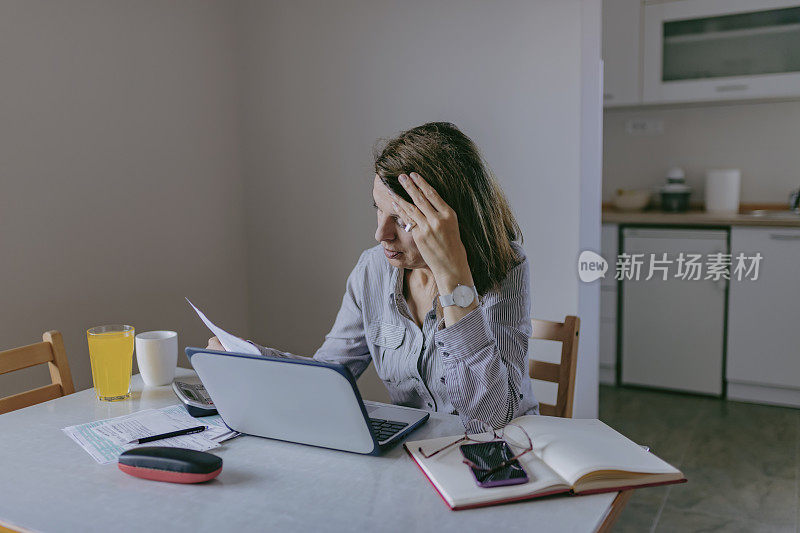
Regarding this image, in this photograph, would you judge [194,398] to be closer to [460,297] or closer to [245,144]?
[460,297]

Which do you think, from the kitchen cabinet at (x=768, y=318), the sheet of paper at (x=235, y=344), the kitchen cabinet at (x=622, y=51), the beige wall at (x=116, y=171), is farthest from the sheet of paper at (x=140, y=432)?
the kitchen cabinet at (x=622, y=51)

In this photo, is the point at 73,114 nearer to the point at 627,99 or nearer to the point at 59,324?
the point at 59,324

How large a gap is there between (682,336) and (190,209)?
2.42 metres

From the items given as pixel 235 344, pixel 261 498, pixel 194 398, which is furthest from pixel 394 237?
pixel 261 498

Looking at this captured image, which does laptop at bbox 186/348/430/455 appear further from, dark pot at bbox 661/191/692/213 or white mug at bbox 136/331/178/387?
dark pot at bbox 661/191/692/213

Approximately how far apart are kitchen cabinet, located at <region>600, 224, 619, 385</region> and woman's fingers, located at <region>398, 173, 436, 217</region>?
2.42 m

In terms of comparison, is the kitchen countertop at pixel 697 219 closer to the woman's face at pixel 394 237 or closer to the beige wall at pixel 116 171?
the beige wall at pixel 116 171

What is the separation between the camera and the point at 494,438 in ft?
3.54

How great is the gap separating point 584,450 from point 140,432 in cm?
73

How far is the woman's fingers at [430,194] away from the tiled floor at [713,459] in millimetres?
1435

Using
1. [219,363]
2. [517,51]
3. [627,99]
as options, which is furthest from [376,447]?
[627,99]

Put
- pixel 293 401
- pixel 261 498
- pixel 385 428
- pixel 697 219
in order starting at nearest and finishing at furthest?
1. pixel 261 498
2. pixel 293 401
3. pixel 385 428
4. pixel 697 219

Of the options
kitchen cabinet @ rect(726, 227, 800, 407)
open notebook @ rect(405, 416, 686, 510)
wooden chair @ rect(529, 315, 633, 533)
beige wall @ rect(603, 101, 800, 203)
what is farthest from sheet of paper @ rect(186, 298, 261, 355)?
beige wall @ rect(603, 101, 800, 203)

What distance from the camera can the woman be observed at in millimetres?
1206
